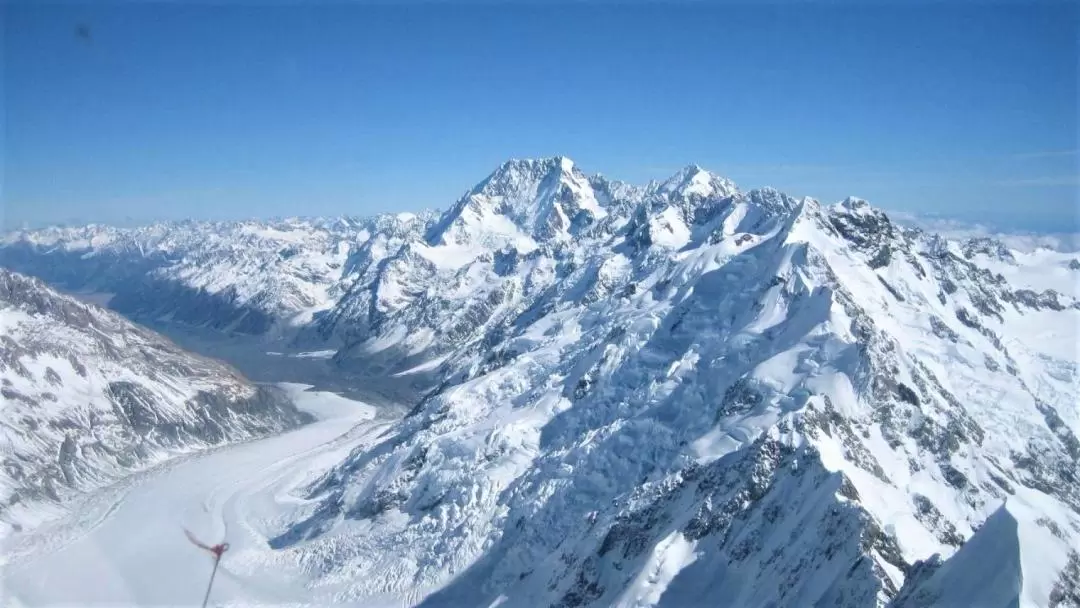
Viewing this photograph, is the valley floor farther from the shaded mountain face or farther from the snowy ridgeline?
the shaded mountain face

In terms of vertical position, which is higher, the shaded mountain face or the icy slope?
the icy slope

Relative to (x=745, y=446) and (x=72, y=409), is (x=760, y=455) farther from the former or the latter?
(x=72, y=409)

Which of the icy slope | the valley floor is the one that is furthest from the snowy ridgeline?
the valley floor

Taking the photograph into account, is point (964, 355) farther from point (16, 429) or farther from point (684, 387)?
point (16, 429)

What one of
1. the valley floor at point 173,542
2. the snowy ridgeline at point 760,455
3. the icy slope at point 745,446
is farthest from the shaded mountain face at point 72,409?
the icy slope at point 745,446

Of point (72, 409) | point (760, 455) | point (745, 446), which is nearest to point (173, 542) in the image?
point (72, 409)

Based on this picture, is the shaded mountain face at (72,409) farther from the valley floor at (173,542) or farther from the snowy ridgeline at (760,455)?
the snowy ridgeline at (760,455)

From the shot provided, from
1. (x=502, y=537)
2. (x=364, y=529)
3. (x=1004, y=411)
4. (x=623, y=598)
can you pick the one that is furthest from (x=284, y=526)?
(x=1004, y=411)
